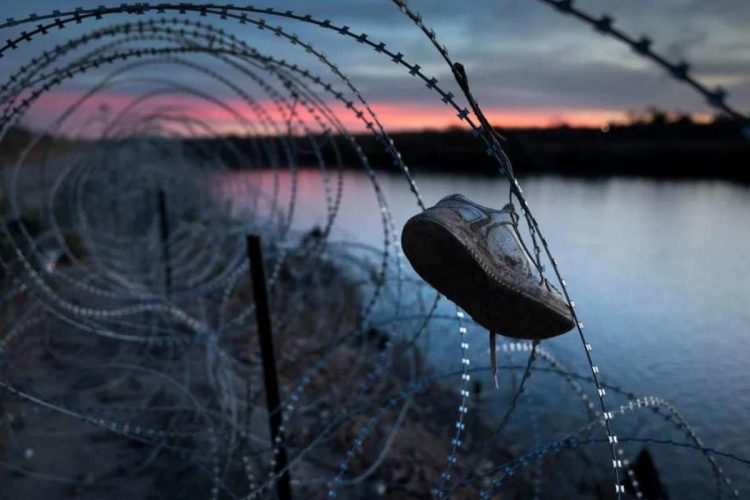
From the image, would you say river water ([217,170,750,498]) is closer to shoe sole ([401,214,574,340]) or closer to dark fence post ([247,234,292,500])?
dark fence post ([247,234,292,500])

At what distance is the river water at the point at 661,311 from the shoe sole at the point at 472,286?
15.5 ft

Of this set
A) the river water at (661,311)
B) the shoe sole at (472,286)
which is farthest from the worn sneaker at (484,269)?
the river water at (661,311)

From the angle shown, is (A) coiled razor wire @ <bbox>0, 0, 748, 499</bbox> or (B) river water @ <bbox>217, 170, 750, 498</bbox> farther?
(B) river water @ <bbox>217, 170, 750, 498</bbox>

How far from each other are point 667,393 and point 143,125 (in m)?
8.51

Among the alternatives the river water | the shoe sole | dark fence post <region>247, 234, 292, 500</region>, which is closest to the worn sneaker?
the shoe sole

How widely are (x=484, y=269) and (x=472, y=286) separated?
81 millimetres

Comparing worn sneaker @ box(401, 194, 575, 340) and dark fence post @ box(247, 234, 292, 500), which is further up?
worn sneaker @ box(401, 194, 575, 340)

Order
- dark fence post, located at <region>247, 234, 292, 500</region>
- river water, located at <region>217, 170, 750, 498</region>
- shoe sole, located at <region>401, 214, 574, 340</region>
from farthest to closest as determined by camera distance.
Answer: river water, located at <region>217, 170, 750, 498</region> → dark fence post, located at <region>247, 234, 292, 500</region> → shoe sole, located at <region>401, 214, 574, 340</region>

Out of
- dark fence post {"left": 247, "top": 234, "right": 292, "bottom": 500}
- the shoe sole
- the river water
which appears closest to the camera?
the shoe sole

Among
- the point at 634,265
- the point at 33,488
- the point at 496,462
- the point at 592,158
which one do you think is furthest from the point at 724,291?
the point at 592,158

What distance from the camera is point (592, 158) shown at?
139 feet

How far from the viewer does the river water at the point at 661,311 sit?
264 inches

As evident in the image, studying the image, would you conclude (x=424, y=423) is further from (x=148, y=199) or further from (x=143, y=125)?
(x=148, y=199)

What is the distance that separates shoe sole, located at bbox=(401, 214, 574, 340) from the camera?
1.92 metres
